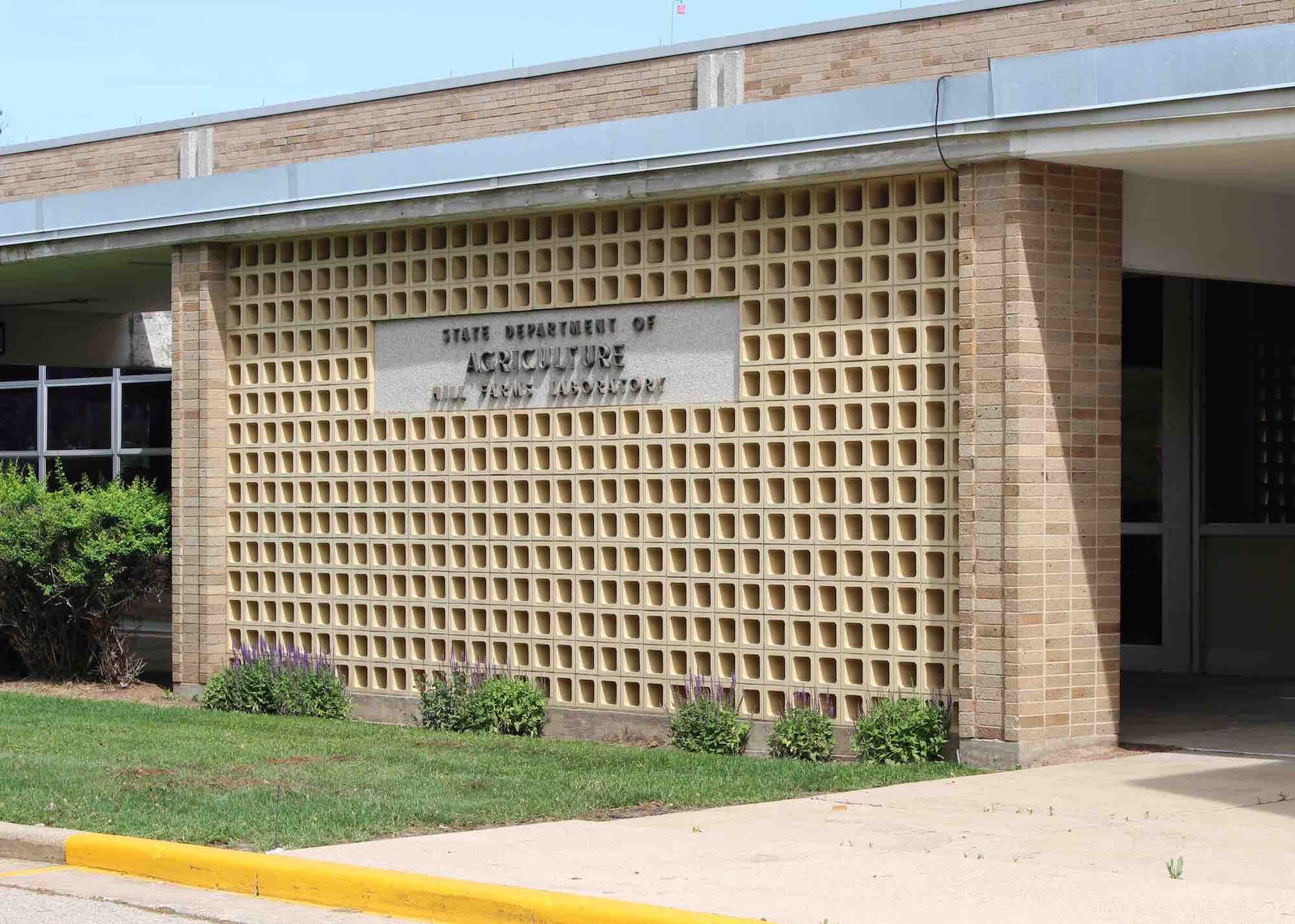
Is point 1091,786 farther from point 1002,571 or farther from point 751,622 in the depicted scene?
point 751,622

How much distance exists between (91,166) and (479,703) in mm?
7259

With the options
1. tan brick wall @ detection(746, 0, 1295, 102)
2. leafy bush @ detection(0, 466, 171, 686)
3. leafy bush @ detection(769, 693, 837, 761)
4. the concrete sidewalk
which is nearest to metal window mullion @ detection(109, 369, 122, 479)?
leafy bush @ detection(0, 466, 171, 686)

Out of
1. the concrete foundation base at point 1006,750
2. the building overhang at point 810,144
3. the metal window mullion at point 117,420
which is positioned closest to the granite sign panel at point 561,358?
the building overhang at point 810,144

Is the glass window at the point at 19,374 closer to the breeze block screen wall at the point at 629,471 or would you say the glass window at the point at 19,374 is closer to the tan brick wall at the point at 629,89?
the tan brick wall at the point at 629,89

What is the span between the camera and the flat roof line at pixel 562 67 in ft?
41.6

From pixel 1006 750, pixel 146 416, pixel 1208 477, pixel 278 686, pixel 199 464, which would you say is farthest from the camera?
pixel 146 416

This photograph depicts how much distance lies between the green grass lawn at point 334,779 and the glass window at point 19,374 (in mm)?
12464

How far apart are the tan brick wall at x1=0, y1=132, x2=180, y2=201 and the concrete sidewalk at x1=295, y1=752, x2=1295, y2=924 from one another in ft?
32.4

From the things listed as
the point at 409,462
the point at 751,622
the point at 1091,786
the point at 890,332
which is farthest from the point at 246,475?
the point at 1091,786

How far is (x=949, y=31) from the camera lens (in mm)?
12609

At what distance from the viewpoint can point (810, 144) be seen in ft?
41.3

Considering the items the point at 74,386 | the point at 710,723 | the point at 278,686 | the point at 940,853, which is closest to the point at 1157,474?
the point at 710,723

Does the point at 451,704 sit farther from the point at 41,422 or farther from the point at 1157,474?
the point at 41,422

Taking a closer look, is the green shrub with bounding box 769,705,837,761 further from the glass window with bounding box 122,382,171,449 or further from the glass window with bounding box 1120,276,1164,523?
the glass window with bounding box 122,382,171,449
